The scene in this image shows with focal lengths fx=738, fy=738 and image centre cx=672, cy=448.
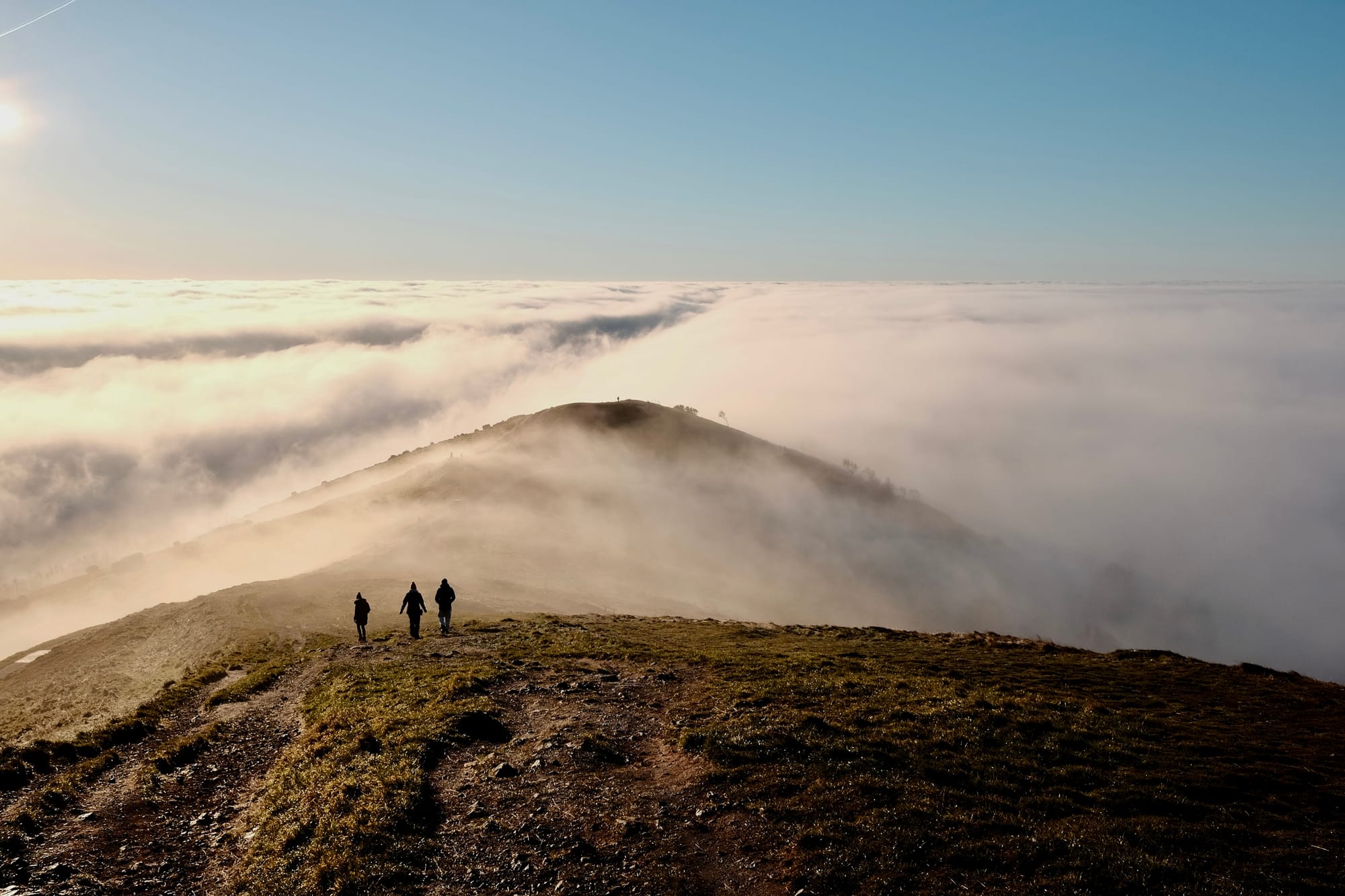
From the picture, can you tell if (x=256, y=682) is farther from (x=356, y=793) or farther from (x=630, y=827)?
(x=630, y=827)

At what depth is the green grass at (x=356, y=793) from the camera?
15.6m

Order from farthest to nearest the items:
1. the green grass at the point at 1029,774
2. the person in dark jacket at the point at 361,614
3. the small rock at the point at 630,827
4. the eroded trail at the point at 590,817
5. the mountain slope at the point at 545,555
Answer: the mountain slope at the point at 545,555
the person in dark jacket at the point at 361,614
the small rock at the point at 630,827
the eroded trail at the point at 590,817
the green grass at the point at 1029,774

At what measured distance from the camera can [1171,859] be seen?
14930mm

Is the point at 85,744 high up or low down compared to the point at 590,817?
down

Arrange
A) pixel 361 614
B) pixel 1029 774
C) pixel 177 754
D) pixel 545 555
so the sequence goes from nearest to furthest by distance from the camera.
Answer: pixel 1029 774 < pixel 177 754 < pixel 361 614 < pixel 545 555

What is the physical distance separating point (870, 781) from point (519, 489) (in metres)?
103

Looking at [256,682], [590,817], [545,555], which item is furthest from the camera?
[545,555]

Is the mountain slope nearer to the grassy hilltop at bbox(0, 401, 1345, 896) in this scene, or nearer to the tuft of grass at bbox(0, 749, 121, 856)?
the grassy hilltop at bbox(0, 401, 1345, 896)

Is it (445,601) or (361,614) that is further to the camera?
(445,601)

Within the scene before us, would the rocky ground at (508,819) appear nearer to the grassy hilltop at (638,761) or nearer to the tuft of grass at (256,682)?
the grassy hilltop at (638,761)

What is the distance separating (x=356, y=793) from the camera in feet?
62.4

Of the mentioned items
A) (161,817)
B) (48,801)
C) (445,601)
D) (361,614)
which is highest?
(48,801)

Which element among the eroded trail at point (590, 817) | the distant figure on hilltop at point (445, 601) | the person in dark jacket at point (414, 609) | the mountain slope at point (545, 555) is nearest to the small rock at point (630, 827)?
the eroded trail at point (590, 817)

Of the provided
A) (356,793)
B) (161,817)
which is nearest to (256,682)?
(161,817)
